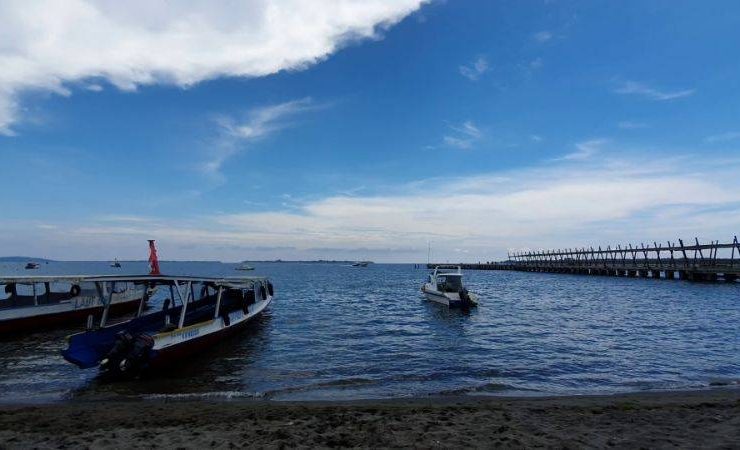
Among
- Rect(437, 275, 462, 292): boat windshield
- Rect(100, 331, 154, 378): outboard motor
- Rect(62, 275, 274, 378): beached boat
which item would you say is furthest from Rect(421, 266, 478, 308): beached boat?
Rect(100, 331, 154, 378): outboard motor

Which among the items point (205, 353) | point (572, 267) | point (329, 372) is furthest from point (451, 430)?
point (572, 267)

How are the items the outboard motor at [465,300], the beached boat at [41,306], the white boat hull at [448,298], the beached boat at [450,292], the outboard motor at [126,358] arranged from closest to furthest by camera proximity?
1. the outboard motor at [126,358]
2. the beached boat at [41,306]
3. the outboard motor at [465,300]
4. the beached boat at [450,292]
5. the white boat hull at [448,298]

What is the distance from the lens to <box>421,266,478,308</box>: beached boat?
1341 inches

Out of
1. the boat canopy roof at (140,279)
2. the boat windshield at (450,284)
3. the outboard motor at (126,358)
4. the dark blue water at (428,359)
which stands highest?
the boat canopy roof at (140,279)

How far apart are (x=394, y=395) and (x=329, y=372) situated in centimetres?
368

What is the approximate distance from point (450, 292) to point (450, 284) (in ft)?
6.89

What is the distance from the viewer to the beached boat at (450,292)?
3405 cm

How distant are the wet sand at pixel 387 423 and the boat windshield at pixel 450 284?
25.2 meters

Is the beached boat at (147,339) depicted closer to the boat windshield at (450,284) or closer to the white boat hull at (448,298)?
the white boat hull at (448,298)

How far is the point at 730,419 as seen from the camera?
32.4ft

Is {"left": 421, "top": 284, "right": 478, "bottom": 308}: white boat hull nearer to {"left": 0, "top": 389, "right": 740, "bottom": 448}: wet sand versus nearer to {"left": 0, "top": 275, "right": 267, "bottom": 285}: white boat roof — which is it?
{"left": 0, "top": 275, "right": 267, "bottom": 285}: white boat roof

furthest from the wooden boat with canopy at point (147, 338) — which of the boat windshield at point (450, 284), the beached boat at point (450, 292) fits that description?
the boat windshield at point (450, 284)

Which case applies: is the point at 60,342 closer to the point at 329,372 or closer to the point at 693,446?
the point at 329,372

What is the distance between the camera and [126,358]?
48.5ft
